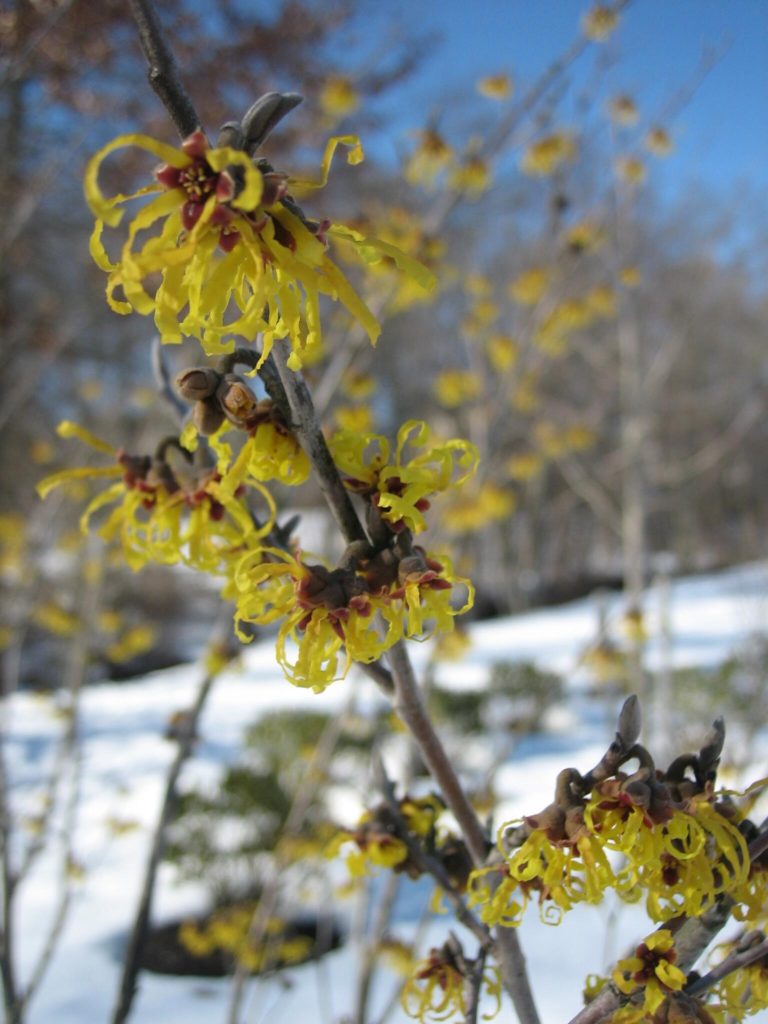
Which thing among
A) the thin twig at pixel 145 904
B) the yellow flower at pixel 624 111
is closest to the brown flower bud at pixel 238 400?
the thin twig at pixel 145 904

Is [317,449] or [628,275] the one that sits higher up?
[628,275]

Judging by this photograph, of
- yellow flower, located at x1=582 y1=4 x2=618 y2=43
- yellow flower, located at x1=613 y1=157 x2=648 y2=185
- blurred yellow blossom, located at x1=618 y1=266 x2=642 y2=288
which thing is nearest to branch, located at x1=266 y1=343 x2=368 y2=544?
yellow flower, located at x1=582 y1=4 x2=618 y2=43

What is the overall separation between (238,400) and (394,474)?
0.14 m

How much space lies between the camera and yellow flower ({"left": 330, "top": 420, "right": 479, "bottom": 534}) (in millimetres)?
599

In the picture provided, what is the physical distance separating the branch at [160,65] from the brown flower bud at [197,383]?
172mm

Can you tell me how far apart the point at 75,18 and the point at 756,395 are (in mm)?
4966

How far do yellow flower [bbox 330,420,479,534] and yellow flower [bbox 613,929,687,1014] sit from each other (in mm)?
386

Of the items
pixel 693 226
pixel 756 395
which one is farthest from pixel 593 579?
pixel 756 395

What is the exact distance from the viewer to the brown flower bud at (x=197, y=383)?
604mm

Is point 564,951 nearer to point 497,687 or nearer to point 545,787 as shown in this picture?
point 545,787

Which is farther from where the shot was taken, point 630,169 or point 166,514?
point 630,169

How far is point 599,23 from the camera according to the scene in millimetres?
2100

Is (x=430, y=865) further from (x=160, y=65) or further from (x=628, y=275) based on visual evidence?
(x=628, y=275)

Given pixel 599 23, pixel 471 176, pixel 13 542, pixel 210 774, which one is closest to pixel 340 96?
pixel 471 176
